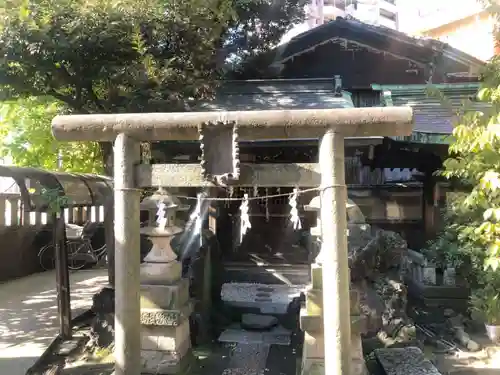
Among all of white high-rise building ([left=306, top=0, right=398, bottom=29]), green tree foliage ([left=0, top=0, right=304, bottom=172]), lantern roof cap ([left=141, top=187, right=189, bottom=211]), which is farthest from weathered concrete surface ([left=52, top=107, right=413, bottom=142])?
white high-rise building ([left=306, top=0, right=398, bottom=29])

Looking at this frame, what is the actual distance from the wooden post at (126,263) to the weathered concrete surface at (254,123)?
0.22 metres

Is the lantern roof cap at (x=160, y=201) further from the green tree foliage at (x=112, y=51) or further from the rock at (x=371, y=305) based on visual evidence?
the rock at (x=371, y=305)

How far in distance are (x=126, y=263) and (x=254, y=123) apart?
2005mm

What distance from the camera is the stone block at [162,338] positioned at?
5.57m

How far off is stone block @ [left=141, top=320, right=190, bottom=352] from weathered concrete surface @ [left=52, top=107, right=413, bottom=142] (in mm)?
2451

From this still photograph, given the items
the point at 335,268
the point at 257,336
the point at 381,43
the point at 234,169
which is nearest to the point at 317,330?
the point at 335,268

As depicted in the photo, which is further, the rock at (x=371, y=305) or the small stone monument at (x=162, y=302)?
the rock at (x=371, y=305)

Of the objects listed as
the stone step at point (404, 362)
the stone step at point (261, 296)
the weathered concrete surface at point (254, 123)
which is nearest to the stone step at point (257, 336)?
the stone step at point (261, 296)

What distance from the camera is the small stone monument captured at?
5.47 meters

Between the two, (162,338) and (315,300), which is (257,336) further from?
(315,300)

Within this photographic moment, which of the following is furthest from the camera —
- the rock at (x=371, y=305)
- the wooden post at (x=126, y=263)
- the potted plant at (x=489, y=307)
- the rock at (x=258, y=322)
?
the rock at (x=258, y=322)

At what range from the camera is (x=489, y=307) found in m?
7.21

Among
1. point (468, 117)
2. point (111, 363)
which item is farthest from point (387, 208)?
point (111, 363)

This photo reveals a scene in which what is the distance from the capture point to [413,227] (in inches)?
446
